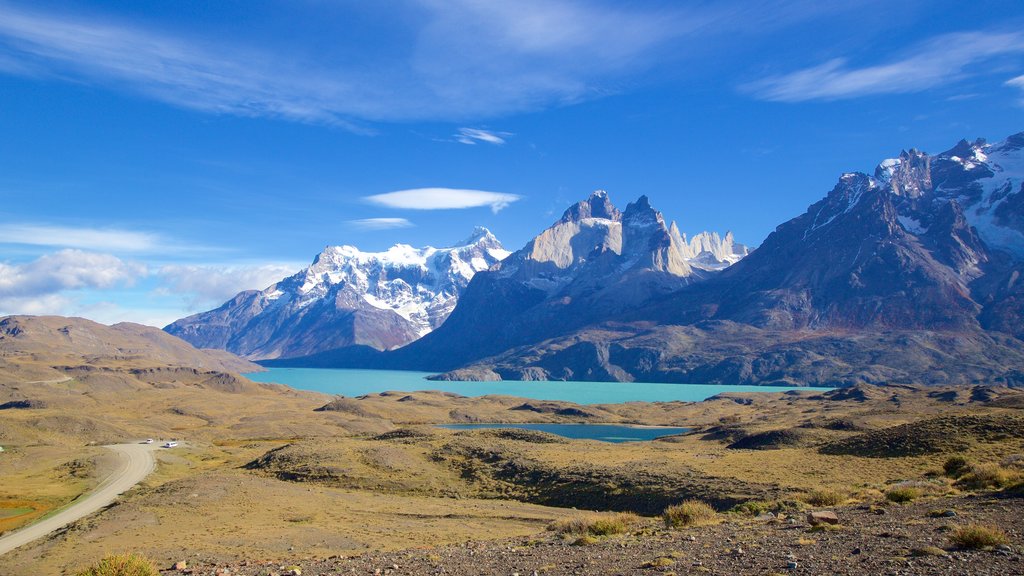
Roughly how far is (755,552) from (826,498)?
65.3 ft

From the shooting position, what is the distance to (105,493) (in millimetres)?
66625

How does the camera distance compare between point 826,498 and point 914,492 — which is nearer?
point 914,492

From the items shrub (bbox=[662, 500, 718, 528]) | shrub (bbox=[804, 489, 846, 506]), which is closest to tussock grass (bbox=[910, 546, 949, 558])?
shrub (bbox=[662, 500, 718, 528])

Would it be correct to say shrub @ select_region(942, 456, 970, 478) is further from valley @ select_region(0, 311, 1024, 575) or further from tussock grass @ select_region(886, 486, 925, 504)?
tussock grass @ select_region(886, 486, 925, 504)

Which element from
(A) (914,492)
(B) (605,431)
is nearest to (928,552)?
(A) (914,492)

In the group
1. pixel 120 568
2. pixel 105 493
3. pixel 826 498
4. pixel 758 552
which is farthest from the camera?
pixel 105 493

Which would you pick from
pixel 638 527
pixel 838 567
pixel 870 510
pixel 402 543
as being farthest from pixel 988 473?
pixel 402 543

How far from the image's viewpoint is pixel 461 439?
298 ft

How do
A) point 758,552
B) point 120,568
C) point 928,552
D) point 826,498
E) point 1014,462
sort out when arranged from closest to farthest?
point 928,552 < point 120,568 < point 758,552 < point 826,498 < point 1014,462

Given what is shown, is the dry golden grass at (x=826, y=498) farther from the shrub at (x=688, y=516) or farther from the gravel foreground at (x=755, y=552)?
the shrub at (x=688, y=516)

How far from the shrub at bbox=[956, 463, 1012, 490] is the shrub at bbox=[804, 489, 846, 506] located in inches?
233

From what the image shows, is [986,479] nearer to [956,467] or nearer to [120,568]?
[956,467]

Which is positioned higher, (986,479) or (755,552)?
(755,552)

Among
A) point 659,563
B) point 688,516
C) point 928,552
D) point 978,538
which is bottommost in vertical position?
point 688,516
